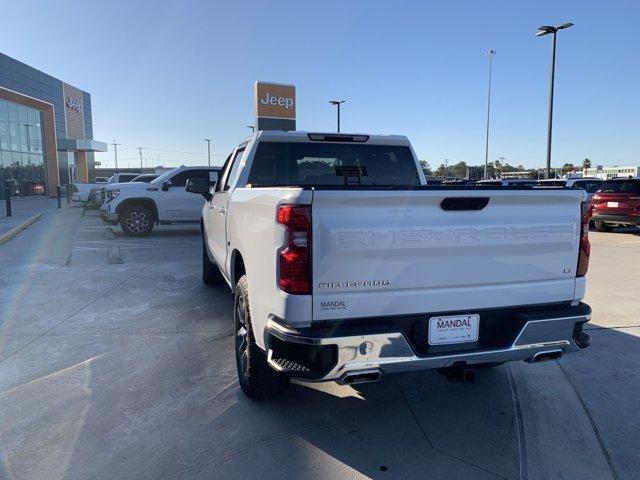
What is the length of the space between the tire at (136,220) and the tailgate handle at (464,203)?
39.7 ft

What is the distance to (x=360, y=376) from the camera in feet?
8.95

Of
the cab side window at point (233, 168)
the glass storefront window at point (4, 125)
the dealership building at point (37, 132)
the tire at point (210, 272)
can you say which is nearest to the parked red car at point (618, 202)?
the tire at point (210, 272)

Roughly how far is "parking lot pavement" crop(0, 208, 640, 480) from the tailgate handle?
4.89ft

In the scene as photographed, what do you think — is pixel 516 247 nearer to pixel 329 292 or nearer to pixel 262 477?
pixel 329 292

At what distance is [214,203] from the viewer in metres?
5.87

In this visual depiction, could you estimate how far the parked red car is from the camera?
13672 mm

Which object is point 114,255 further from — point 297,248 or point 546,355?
point 546,355

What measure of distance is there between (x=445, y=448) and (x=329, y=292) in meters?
1.29

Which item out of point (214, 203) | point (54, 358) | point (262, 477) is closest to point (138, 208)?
point (214, 203)

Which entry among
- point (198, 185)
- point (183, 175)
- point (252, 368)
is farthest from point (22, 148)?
point (252, 368)

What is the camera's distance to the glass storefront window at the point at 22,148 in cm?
3747

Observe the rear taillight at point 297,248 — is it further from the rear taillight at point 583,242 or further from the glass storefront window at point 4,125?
the glass storefront window at point 4,125

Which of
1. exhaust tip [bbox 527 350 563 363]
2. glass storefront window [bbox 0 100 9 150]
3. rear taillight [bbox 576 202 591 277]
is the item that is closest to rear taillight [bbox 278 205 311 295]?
exhaust tip [bbox 527 350 563 363]

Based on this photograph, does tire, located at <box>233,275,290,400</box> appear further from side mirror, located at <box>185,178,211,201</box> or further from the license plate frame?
side mirror, located at <box>185,178,211,201</box>
